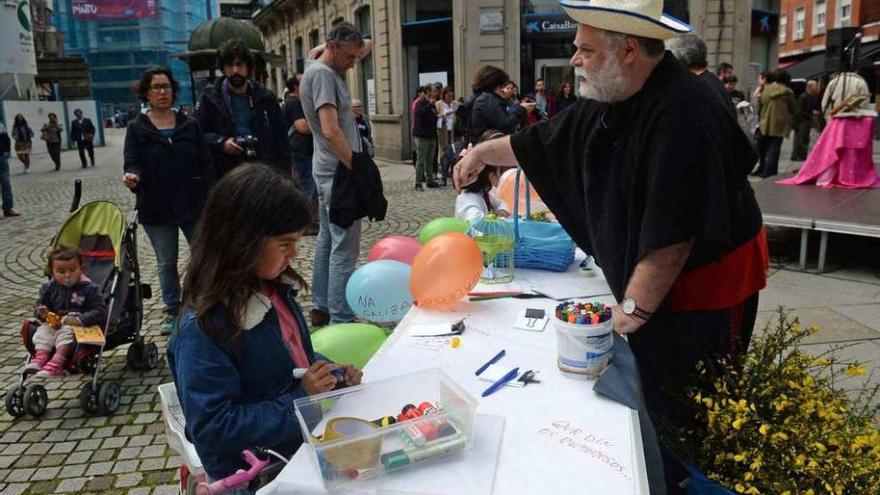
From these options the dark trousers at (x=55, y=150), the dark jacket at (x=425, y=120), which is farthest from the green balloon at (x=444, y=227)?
the dark trousers at (x=55, y=150)

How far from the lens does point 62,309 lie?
371 cm

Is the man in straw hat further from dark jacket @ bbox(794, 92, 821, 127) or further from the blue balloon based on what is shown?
dark jacket @ bbox(794, 92, 821, 127)

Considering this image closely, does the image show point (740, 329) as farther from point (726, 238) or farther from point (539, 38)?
point (539, 38)

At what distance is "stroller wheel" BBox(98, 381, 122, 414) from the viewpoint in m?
3.61

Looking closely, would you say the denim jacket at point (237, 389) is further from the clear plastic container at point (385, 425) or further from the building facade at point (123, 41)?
the building facade at point (123, 41)

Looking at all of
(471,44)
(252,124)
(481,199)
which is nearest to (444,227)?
(481,199)

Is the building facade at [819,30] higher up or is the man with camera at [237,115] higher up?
the building facade at [819,30]

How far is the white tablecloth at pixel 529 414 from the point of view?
1.46m

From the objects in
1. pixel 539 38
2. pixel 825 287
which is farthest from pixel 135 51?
pixel 825 287

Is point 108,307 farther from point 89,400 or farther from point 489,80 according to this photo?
point 489,80

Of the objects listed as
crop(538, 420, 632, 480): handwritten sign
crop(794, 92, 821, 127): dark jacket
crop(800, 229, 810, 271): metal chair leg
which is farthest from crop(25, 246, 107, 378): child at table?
crop(794, 92, 821, 127): dark jacket

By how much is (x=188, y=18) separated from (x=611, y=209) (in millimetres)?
67830

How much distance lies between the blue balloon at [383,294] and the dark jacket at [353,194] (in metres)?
0.67

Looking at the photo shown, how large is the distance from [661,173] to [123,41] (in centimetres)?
6851
